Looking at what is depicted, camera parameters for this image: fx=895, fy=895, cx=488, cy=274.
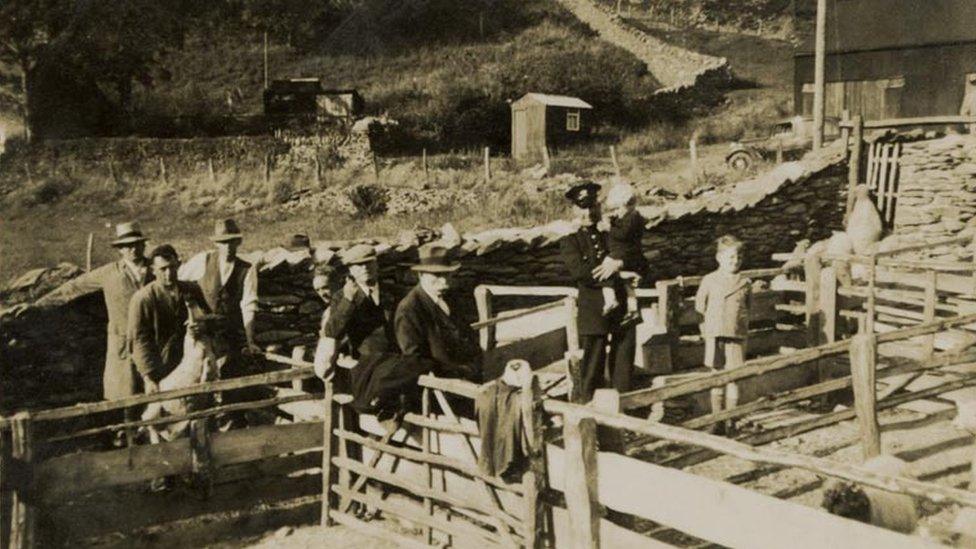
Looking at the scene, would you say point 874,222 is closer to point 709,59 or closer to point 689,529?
point 689,529

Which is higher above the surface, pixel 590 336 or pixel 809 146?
pixel 809 146

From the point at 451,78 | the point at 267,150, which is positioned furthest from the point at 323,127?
the point at 451,78

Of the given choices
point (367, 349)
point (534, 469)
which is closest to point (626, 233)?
point (367, 349)

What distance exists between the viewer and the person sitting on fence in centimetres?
594

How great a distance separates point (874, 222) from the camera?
49.6 ft

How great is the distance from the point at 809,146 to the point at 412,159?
11.4 metres

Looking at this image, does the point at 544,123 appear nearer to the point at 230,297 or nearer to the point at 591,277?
the point at 591,277

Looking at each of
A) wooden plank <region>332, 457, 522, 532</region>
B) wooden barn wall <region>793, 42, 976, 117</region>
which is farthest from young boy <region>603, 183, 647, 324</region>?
wooden barn wall <region>793, 42, 976, 117</region>

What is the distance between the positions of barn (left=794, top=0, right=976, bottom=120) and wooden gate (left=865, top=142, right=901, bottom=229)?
9510mm

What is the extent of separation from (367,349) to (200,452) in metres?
1.34

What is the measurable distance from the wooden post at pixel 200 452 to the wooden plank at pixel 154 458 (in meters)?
0.04

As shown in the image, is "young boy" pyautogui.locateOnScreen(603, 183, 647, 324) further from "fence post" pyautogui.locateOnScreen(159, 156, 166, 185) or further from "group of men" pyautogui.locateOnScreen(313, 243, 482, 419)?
"fence post" pyautogui.locateOnScreen(159, 156, 166, 185)

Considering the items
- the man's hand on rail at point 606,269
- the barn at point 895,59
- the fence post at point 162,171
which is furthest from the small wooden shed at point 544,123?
the man's hand on rail at point 606,269

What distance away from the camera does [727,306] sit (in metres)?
7.91
